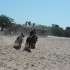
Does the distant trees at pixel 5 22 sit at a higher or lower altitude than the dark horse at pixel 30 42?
higher

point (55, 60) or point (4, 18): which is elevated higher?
point (4, 18)

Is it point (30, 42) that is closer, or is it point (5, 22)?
point (30, 42)

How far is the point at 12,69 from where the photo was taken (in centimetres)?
1326

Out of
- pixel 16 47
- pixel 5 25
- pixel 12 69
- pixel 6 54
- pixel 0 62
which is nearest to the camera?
pixel 12 69

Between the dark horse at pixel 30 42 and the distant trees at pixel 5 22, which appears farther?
the distant trees at pixel 5 22

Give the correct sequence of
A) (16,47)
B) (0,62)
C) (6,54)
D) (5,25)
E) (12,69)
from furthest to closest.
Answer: (5,25)
(16,47)
(6,54)
(0,62)
(12,69)

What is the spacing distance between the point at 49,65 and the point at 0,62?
2.63 metres

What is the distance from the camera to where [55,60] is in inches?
688

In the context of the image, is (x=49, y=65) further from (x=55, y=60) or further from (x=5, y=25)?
(x=5, y=25)

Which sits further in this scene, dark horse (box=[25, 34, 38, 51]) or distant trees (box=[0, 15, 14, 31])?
distant trees (box=[0, 15, 14, 31])

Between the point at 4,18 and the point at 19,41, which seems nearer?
the point at 19,41

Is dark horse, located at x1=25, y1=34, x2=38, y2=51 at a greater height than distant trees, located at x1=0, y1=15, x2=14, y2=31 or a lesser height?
lesser

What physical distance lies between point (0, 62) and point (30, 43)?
716 centimetres

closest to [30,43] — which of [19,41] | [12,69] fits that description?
[19,41]
